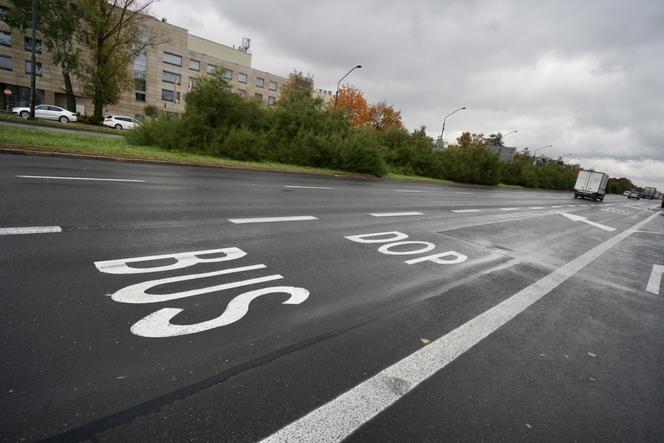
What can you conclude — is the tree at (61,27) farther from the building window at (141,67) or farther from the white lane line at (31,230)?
the white lane line at (31,230)

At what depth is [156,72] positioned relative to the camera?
62.2 metres

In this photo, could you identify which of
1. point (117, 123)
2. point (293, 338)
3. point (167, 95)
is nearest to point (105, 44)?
point (117, 123)

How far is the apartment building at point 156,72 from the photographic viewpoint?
4778 cm

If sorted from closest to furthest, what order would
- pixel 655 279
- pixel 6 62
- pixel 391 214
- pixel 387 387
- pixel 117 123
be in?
1. pixel 387 387
2. pixel 655 279
3. pixel 391 214
4. pixel 117 123
5. pixel 6 62

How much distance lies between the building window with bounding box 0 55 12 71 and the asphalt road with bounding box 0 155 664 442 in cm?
6047

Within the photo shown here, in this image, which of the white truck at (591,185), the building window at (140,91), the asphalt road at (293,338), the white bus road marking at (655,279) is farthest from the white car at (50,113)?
the white truck at (591,185)

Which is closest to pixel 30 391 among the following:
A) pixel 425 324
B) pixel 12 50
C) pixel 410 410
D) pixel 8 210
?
pixel 410 410

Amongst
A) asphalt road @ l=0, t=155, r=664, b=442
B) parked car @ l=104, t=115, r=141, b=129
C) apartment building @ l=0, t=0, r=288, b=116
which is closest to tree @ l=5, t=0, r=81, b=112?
parked car @ l=104, t=115, r=141, b=129

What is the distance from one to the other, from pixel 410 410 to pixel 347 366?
54cm

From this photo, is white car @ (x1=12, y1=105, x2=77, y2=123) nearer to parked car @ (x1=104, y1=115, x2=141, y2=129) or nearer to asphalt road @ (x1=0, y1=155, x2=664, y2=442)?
parked car @ (x1=104, y1=115, x2=141, y2=129)

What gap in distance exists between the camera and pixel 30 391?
1.91 meters

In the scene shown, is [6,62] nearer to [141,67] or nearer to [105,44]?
[141,67]

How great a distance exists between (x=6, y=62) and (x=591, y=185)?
78.5 metres

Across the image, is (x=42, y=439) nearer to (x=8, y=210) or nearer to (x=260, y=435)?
(x=260, y=435)
